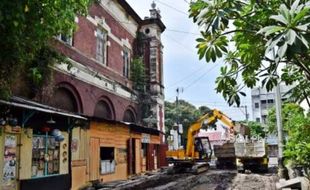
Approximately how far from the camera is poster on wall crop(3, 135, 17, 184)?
480 inches

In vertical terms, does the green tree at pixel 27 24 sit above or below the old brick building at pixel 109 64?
below

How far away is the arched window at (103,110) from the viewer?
21772 millimetres

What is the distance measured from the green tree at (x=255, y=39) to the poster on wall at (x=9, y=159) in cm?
914

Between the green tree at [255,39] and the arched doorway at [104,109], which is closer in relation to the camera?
the green tree at [255,39]

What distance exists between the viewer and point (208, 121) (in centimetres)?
2508

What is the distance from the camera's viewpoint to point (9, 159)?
40.6 feet

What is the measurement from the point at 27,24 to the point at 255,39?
4475 mm

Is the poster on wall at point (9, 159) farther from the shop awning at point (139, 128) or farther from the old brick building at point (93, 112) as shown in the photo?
the shop awning at point (139, 128)

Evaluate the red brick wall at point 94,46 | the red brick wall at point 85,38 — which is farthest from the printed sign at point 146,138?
the red brick wall at point 85,38

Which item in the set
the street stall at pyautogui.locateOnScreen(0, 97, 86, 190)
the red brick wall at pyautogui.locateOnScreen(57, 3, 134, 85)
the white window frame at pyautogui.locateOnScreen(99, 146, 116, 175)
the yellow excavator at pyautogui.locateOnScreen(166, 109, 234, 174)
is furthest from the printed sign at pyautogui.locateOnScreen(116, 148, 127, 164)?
the street stall at pyautogui.locateOnScreen(0, 97, 86, 190)

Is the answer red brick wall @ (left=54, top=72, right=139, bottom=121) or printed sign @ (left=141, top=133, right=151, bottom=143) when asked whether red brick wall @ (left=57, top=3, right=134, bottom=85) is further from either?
printed sign @ (left=141, top=133, right=151, bottom=143)

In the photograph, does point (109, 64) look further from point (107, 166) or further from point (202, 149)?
point (202, 149)

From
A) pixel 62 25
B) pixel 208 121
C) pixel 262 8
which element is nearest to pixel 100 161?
pixel 208 121

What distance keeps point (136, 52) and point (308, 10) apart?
25.9 metres
